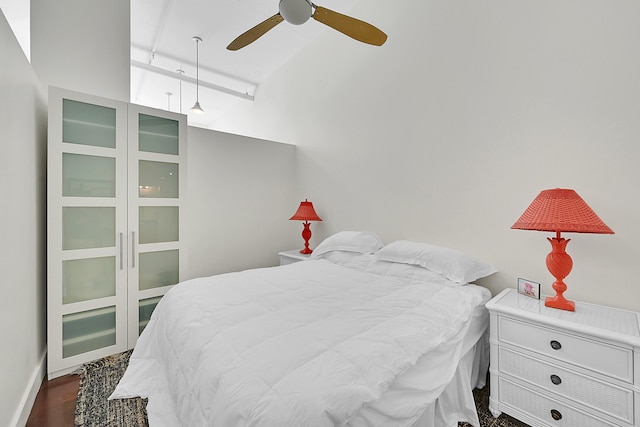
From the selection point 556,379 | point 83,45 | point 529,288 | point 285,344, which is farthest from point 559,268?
point 83,45

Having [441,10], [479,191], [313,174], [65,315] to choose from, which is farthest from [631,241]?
[65,315]

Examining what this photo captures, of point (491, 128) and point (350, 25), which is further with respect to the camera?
point (491, 128)

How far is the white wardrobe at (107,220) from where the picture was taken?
2125 millimetres

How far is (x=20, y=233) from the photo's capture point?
169cm

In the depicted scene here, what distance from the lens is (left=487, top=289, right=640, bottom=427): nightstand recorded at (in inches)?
51.4

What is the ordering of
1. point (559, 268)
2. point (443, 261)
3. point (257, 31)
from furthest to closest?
point (443, 261), point (257, 31), point (559, 268)

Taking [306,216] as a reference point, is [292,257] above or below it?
below

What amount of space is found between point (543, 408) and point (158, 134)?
334cm

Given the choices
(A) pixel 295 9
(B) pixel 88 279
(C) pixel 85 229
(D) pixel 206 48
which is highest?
(D) pixel 206 48

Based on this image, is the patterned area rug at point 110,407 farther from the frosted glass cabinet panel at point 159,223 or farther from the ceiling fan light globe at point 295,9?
the ceiling fan light globe at point 295,9

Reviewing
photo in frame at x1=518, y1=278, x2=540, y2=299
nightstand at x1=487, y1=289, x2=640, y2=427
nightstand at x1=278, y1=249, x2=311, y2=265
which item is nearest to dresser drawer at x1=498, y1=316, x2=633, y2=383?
nightstand at x1=487, y1=289, x2=640, y2=427

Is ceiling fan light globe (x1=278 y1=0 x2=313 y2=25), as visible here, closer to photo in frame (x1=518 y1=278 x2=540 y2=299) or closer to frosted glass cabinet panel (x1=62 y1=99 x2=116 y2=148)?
frosted glass cabinet panel (x1=62 y1=99 x2=116 y2=148)

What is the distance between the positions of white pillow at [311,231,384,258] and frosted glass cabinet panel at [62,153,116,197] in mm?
1909

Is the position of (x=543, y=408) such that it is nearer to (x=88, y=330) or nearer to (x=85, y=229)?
(x=88, y=330)
